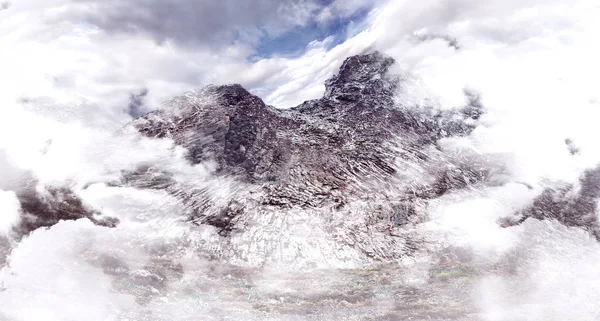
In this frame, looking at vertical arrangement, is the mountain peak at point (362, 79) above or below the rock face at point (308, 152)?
above

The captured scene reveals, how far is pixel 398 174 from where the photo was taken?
263 feet

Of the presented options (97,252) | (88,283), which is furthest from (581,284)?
(97,252)

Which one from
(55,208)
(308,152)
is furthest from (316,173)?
(55,208)

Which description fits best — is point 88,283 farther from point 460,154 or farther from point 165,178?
point 460,154

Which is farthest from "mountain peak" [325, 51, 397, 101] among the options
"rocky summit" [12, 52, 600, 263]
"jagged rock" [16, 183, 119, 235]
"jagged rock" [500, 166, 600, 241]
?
"jagged rock" [16, 183, 119, 235]

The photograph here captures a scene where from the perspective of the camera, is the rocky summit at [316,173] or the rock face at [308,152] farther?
the rock face at [308,152]

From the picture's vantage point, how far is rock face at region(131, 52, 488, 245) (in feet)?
223

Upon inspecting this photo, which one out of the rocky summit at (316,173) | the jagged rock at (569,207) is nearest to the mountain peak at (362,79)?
the rocky summit at (316,173)

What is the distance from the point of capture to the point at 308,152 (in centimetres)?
8038

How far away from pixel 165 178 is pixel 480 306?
177 feet

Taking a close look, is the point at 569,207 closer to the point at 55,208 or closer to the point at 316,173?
the point at 316,173

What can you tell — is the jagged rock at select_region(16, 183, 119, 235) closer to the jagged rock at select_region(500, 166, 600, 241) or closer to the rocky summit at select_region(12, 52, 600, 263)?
the rocky summit at select_region(12, 52, 600, 263)

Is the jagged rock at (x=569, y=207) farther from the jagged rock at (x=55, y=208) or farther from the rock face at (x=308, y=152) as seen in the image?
the jagged rock at (x=55, y=208)

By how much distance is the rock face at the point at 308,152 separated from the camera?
6806cm
